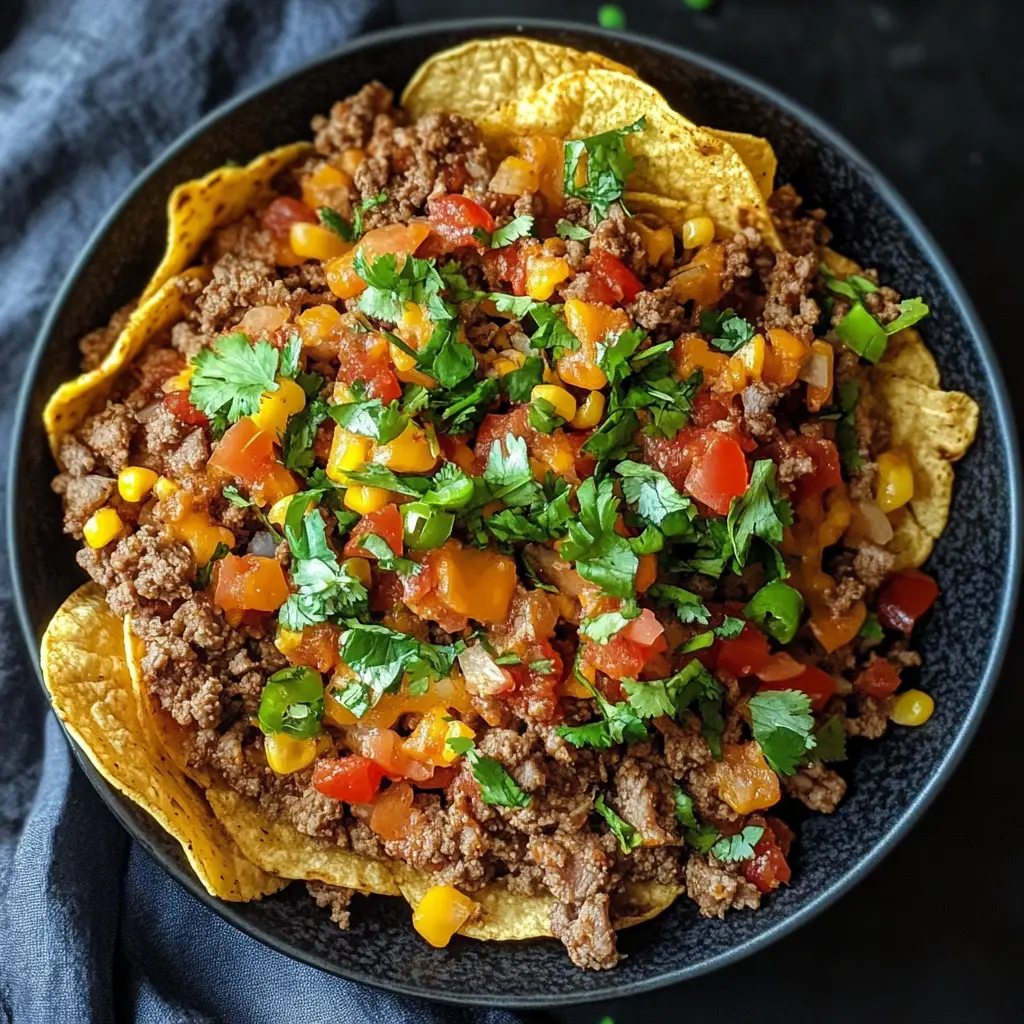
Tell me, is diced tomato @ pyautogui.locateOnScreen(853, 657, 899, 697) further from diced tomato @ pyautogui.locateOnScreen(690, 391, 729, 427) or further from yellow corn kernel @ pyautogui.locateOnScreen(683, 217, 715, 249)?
yellow corn kernel @ pyautogui.locateOnScreen(683, 217, 715, 249)

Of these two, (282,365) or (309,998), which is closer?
(282,365)

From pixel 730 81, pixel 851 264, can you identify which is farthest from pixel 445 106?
pixel 851 264

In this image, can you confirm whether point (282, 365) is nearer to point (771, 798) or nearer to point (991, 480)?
point (771, 798)

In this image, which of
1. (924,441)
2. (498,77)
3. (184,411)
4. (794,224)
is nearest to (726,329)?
(794,224)

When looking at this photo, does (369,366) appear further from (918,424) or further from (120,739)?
(918,424)

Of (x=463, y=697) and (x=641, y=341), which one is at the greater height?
(x=641, y=341)

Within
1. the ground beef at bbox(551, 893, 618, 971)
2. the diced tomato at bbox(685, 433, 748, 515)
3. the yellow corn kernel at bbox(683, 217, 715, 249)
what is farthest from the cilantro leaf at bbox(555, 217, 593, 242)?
the ground beef at bbox(551, 893, 618, 971)
